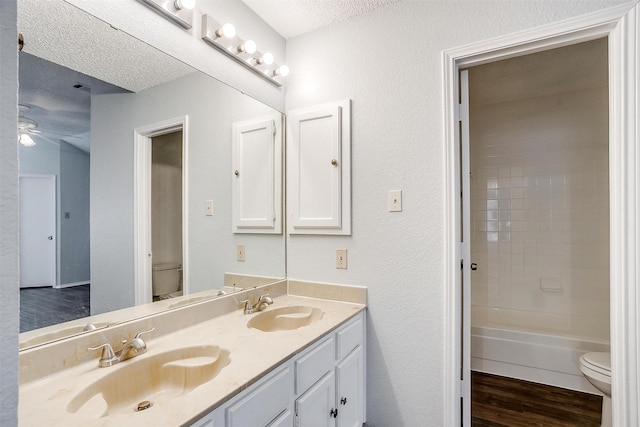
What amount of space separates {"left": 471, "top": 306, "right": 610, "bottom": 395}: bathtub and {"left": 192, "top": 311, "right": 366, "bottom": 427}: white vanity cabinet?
1.54 metres

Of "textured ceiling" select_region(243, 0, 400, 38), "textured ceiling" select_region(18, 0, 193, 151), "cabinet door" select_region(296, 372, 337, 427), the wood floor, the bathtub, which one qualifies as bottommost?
the wood floor

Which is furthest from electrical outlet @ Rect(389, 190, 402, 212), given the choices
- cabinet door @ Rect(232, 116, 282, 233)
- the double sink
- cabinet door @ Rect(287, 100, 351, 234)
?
the double sink

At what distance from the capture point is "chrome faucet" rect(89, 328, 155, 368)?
1061mm

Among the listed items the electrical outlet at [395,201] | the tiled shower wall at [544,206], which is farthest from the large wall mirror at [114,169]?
the tiled shower wall at [544,206]

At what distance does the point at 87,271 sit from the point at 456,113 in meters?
1.73

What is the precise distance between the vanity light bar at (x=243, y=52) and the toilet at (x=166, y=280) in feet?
3.59

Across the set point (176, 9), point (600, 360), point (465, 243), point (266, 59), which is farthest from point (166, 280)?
point (600, 360)

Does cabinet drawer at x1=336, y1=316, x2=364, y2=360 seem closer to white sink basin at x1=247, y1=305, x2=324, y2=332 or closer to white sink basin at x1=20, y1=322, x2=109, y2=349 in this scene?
white sink basin at x1=247, y1=305, x2=324, y2=332

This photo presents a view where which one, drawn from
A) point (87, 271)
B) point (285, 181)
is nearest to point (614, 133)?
point (285, 181)

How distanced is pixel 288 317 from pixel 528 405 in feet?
5.88

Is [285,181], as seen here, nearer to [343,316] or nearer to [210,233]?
[210,233]

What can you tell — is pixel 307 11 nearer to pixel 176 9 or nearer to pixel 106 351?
pixel 176 9

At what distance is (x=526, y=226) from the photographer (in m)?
3.00

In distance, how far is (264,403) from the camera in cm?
105
